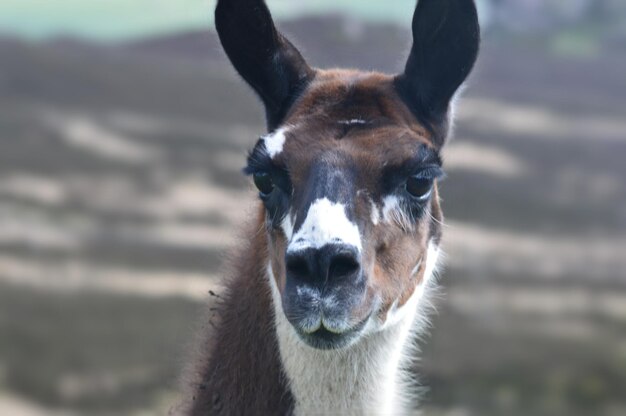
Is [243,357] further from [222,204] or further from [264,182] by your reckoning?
[222,204]

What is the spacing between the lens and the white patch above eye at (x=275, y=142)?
5.50 meters

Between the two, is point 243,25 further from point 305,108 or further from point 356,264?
point 356,264

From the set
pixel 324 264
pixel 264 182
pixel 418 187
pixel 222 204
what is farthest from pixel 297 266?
pixel 222 204

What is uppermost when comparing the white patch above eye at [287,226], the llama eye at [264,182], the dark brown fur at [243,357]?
the llama eye at [264,182]

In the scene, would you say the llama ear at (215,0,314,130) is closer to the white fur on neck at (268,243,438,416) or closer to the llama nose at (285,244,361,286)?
the white fur on neck at (268,243,438,416)

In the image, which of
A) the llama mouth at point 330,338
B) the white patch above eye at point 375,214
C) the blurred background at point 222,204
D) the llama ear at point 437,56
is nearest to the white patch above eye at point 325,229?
the white patch above eye at point 375,214

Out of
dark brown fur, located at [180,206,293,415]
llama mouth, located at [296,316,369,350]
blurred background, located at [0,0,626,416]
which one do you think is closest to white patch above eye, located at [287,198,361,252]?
llama mouth, located at [296,316,369,350]

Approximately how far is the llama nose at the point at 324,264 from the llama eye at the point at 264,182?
0.64 metres

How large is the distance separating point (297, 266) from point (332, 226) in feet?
0.72

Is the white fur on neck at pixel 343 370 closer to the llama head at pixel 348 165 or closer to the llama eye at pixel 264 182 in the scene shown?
the llama head at pixel 348 165

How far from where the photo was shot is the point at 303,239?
501 centimetres

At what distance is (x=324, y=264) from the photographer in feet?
16.3

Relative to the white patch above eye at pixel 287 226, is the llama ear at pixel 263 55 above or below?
above

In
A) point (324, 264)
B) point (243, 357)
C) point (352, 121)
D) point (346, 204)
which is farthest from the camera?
point (243, 357)
